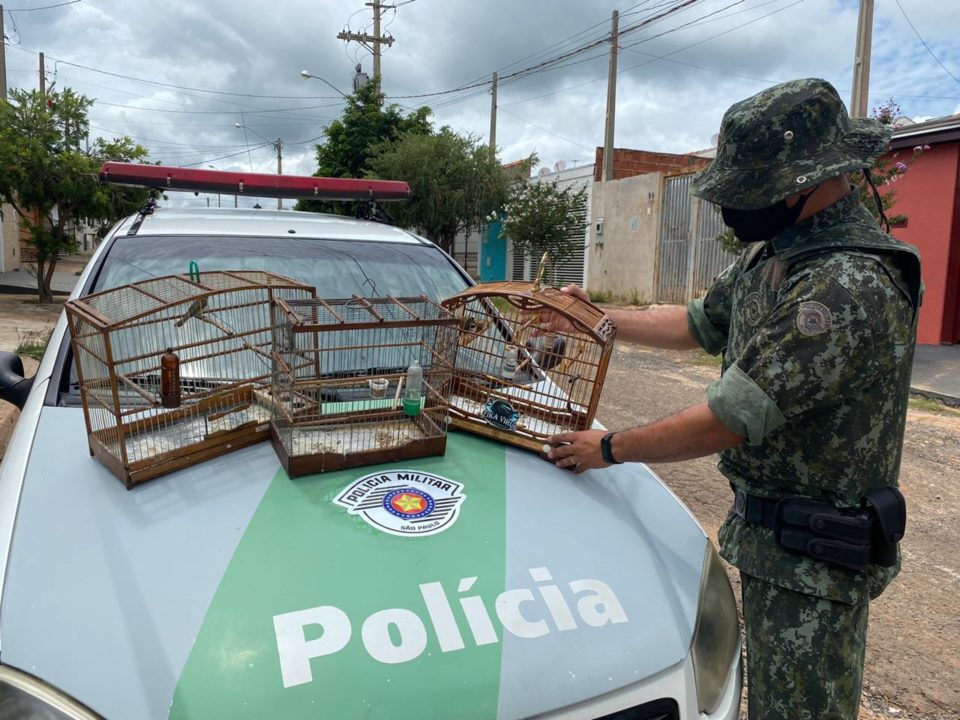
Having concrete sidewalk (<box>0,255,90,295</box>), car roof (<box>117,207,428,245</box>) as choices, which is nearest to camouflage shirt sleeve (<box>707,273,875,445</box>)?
car roof (<box>117,207,428,245</box>)

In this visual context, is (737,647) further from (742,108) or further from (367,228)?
(367,228)

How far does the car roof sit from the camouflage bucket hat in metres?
1.79

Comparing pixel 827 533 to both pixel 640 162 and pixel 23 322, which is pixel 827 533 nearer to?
pixel 23 322

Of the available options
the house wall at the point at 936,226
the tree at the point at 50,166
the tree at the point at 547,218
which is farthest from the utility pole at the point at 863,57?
the tree at the point at 50,166

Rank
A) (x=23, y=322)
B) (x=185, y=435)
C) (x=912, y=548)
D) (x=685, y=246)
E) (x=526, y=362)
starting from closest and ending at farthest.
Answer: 1. (x=185, y=435)
2. (x=526, y=362)
3. (x=912, y=548)
4. (x=23, y=322)
5. (x=685, y=246)

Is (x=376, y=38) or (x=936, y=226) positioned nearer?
(x=936, y=226)

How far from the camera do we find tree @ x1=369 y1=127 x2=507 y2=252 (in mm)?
19359

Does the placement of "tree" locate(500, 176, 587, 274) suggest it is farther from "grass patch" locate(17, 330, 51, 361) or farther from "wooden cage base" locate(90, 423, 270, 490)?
"wooden cage base" locate(90, 423, 270, 490)

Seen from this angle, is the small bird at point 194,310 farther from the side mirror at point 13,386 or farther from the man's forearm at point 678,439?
the man's forearm at point 678,439

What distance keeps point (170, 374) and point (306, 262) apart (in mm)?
1042

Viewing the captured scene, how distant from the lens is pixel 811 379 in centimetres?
142

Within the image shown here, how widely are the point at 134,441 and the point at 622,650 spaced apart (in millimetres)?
1300

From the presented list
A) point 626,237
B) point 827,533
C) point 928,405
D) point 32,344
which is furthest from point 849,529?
point 626,237

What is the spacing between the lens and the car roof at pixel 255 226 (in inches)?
110
